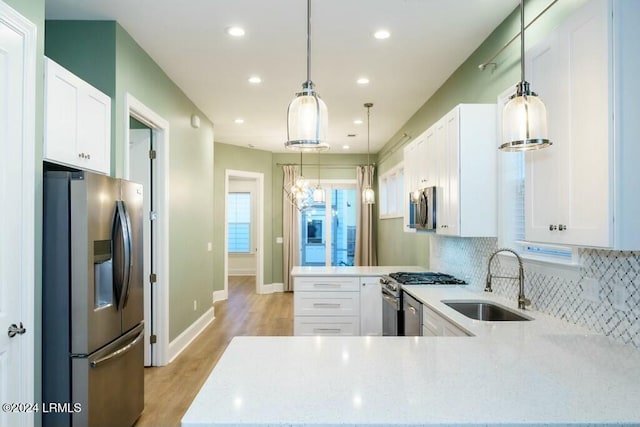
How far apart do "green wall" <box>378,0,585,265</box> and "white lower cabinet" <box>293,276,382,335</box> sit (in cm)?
109

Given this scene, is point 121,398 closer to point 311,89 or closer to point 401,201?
point 311,89

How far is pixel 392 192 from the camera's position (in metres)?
7.07

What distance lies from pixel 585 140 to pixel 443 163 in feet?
5.46

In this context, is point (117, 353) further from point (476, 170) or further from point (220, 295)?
point (220, 295)

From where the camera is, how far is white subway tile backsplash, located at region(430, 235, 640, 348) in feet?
5.82

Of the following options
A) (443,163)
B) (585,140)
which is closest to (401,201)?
(443,163)

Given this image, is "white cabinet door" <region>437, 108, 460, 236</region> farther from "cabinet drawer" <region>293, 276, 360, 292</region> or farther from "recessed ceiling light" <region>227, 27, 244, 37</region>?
"recessed ceiling light" <region>227, 27, 244, 37</region>

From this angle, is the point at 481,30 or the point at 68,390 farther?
the point at 481,30

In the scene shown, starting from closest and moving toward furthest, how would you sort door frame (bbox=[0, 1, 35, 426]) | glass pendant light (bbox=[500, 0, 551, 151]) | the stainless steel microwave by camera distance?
glass pendant light (bbox=[500, 0, 551, 151]) → door frame (bbox=[0, 1, 35, 426]) → the stainless steel microwave

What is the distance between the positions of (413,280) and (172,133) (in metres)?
2.93

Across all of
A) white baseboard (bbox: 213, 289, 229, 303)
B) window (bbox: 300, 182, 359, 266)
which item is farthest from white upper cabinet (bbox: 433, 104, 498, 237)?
window (bbox: 300, 182, 359, 266)

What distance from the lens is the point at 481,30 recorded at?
3111 millimetres

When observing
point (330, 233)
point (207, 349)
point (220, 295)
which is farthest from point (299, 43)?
point (330, 233)

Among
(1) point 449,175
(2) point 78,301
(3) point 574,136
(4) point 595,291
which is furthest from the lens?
(1) point 449,175
